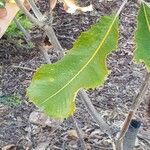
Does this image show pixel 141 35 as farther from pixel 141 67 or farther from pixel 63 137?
pixel 141 67

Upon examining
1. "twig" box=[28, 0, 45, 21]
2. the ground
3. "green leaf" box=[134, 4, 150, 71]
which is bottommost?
the ground

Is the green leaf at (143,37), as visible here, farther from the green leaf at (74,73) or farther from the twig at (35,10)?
the twig at (35,10)

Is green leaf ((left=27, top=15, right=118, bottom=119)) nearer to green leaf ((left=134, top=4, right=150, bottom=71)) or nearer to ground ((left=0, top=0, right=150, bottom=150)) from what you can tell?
green leaf ((left=134, top=4, right=150, bottom=71))

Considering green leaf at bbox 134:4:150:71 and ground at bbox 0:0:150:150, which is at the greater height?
green leaf at bbox 134:4:150:71

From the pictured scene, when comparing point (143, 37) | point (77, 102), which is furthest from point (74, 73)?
point (77, 102)

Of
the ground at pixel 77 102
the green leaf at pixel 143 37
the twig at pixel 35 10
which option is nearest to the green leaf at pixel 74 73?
the green leaf at pixel 143 37

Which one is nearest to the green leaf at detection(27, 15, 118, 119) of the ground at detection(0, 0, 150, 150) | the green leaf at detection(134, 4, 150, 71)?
the green leaf at detection(134, 4, 150, 71)

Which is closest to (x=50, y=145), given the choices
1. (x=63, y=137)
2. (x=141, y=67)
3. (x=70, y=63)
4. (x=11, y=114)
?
(x=63, y=137)
